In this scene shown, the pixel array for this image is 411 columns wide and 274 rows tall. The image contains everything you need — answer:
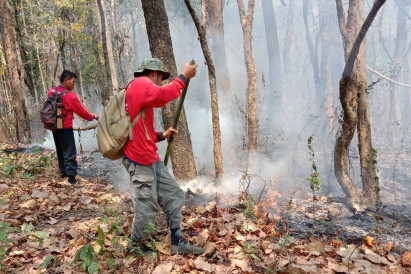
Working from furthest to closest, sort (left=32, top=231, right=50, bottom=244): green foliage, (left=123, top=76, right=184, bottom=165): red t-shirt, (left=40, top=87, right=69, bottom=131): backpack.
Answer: (left=40, top=87, right=69, bottom=131): backpack, (left=32, top=231, right=50, bottom=244): green foliage, (left=123, top=76, right=184, bottom=165): red t-shirt

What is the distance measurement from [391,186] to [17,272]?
1041cm

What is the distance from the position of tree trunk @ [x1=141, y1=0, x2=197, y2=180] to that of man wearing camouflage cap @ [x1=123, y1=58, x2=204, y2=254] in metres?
2.30

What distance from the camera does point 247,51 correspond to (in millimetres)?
9578

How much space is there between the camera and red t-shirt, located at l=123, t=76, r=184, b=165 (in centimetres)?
288

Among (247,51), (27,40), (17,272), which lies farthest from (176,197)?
(27,40)

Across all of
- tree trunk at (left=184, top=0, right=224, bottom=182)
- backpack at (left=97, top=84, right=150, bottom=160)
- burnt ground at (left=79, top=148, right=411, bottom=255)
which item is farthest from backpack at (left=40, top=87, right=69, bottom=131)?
backpack at (left=97, top=84, right=150, bottom=160)

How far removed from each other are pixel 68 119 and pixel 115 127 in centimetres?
316

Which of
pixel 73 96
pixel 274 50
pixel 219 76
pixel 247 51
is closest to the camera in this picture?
pixel 73 96

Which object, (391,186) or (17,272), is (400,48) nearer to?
(391,186)

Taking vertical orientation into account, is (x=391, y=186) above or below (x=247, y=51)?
below

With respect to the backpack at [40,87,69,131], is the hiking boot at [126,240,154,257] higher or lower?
lower

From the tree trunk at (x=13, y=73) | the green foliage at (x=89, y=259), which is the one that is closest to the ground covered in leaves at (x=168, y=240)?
the green foliage at (x=89, y=259)

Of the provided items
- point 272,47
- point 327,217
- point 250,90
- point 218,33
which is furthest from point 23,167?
point 272,47

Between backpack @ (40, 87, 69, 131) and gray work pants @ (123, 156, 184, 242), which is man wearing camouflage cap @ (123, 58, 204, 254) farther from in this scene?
backpack @ (40, 87, 69, 131)
